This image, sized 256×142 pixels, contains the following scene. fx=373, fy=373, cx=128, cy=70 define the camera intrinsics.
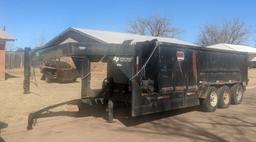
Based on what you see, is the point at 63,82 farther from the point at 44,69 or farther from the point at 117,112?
the point at 117,112

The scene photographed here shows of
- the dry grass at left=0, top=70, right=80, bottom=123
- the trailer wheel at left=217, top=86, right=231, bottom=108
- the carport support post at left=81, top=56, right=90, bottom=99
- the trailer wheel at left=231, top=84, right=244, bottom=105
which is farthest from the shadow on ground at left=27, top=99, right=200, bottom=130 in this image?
the trailer wheel at left=231, top=84, right=244, bottom=105

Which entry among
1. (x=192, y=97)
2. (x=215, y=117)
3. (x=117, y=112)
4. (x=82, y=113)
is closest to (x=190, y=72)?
(x=192, y=97)

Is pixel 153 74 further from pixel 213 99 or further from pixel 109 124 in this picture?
pixel 213 99

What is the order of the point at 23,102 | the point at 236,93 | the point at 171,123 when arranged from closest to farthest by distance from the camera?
1. the point at 171,123
2. the point at 23,102
3. the point at 236,93

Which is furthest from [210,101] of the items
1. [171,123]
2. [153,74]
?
[153,74]

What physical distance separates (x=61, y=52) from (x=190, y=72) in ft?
15.3

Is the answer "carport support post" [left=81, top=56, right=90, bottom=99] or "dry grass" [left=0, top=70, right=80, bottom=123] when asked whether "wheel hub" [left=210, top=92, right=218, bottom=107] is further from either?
"dry grass" [left=0, top=70, right=80, bottom=123]

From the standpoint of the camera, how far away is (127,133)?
375 inches

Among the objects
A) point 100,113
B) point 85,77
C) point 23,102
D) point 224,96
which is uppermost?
point 85,77

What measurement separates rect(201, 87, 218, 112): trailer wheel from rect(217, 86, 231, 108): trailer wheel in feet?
1.30

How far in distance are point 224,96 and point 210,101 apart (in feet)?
4.83

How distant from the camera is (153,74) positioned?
37.0ft

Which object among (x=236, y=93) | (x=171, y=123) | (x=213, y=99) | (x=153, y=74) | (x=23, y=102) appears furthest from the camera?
(x=236, y=93)

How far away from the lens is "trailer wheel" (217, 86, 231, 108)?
46.8ft
